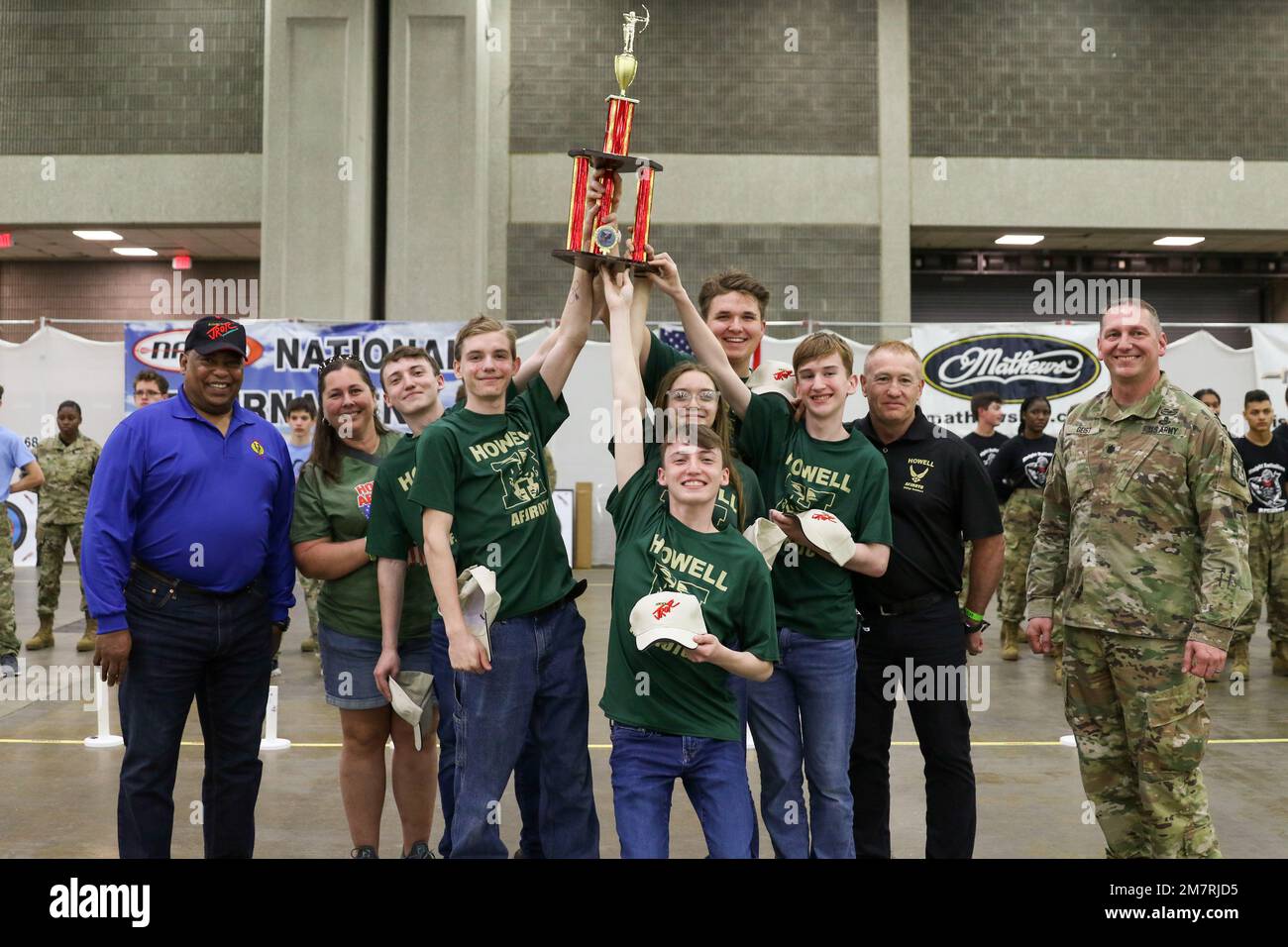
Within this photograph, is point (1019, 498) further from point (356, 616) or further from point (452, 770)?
point (356, 616)

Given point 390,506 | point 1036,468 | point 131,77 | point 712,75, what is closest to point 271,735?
point 390,506

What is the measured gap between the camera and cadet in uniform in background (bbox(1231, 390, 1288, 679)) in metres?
8.66

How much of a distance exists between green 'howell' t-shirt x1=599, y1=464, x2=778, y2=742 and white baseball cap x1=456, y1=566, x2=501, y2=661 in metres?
0.40

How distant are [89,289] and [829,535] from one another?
63.8 feet

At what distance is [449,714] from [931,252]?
616 inches

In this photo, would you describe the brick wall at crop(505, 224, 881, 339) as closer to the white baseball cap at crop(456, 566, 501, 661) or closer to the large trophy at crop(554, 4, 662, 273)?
the large trophy at crop(554, 4, 662, 273)

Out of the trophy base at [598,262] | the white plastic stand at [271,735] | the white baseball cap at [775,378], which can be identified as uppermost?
the trophy base at [598,262]

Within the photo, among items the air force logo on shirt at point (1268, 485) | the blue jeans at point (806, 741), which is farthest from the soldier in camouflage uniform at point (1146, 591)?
the air force logo on shirt at point (1268, 485)

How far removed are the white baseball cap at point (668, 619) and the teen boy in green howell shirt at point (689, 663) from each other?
1cm

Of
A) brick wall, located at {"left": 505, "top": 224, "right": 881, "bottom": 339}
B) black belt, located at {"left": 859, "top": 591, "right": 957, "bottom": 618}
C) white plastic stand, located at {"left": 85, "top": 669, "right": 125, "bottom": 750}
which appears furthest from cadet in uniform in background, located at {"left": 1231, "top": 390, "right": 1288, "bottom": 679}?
brick wall, located at {"left": 505, "top": 224, "right": 881, "bottom": 339}

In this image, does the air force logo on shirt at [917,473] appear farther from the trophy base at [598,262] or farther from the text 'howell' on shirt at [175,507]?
the text 'howell' on shirt at [175,507]

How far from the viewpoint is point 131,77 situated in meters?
16.4

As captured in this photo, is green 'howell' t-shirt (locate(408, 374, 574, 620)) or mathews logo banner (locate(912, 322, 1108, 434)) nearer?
green 'howell' t-shirt (locate(408, 374, 574, 620))

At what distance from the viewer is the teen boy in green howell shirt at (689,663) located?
127 inches
